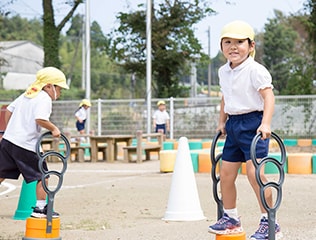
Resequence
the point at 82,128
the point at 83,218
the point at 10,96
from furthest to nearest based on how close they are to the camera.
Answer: the point at 10,96 < the point at 82,128 < the point at 83,218

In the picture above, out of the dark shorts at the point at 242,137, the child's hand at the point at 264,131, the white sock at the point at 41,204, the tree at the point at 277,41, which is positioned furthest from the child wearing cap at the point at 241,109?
the tree at the point at 277,41

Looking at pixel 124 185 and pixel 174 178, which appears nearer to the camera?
pixel 174 178

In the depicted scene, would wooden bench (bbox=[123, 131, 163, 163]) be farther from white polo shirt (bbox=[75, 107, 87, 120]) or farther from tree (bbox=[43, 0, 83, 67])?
tree (bbox=[43, 0, 83, 67])

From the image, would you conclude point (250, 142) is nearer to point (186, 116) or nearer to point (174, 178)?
point (174, 178)

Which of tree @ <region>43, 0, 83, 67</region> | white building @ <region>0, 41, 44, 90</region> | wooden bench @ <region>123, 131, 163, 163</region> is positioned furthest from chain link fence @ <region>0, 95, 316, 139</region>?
white building @ <region>0, 41, 44, 90</region>

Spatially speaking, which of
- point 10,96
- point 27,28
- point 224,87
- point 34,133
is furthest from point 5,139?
point 27,28

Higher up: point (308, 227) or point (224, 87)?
point (224, 87)

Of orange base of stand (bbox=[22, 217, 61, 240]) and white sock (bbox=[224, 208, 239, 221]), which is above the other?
white sock (bbox=[224, 208, 239, 221])

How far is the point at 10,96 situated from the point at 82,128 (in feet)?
38.0

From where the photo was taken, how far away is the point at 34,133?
24.1ft

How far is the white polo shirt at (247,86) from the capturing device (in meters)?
5.85

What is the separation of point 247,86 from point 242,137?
15.6 inches

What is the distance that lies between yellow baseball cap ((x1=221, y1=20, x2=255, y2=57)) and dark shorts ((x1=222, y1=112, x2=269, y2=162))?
1.98 ft

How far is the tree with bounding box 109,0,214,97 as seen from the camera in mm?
34062
